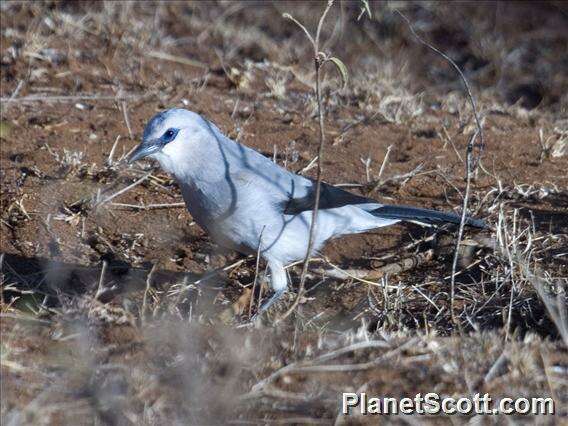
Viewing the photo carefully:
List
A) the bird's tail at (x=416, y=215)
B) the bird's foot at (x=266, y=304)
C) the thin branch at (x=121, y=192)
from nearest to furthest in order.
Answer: the bird's foot at (x=266, y=304) → the bird's tail at (x=416, y=215) → the thin branch at (x=121, y=192)

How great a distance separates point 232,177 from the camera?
450cm

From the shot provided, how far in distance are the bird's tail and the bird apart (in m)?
0.14

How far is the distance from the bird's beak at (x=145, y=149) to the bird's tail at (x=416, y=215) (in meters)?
1.16

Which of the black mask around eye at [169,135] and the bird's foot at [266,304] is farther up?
the black mask around eye at [169,135]

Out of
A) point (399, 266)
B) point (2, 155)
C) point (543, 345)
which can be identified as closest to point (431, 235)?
point (399, 266)

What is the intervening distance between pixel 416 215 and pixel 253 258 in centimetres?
87

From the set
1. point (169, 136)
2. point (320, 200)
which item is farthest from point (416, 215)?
point (169, 136)

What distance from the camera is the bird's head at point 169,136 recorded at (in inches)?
174

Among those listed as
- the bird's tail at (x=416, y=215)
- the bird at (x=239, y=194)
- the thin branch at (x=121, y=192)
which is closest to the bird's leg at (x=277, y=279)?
the bird at (x=239, y=194)

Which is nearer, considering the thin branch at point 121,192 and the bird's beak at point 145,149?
the bird's beak at point 145,149

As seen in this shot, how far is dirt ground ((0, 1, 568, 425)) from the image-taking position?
10.9 feet

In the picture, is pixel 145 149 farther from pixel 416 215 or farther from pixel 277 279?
pixel 416 215

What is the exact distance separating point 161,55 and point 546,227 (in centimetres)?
330

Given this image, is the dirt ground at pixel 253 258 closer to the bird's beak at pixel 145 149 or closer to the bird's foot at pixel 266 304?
the bird's foot at pixel 266 304
